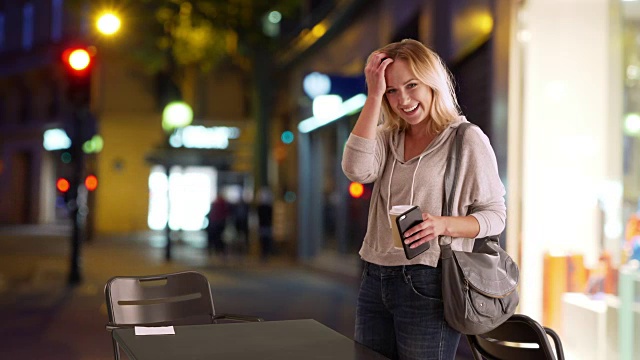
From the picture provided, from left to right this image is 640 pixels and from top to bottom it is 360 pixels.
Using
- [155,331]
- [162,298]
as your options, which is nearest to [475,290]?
[155,331]

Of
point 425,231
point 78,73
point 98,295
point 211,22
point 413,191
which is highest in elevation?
point 211,22

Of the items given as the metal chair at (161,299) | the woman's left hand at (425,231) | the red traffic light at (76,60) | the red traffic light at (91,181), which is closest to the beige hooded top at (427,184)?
the woman's left hand at (425,231)

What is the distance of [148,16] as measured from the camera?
60.2ft

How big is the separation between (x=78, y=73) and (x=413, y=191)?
11.3m

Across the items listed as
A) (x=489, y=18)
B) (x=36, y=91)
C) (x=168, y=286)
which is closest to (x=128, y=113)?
(x=36, y=91)

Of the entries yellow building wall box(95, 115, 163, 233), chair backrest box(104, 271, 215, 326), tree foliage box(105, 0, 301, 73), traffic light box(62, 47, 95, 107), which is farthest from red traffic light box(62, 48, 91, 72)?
yellow building wall box(95, 115, 163, 233)

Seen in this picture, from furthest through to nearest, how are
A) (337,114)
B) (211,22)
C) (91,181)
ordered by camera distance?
(91,181)
(211,22)
(337,114)

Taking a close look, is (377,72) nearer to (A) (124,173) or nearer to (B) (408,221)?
(B) (408,221)

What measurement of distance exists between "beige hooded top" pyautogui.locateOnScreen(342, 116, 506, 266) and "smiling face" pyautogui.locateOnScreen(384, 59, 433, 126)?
0.36ft

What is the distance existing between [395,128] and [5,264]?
51.1ft

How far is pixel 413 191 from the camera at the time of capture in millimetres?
2643

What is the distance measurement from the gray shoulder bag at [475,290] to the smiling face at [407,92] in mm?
436

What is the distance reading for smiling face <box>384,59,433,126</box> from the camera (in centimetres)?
265

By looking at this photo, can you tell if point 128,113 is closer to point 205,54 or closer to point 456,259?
point 205,54
